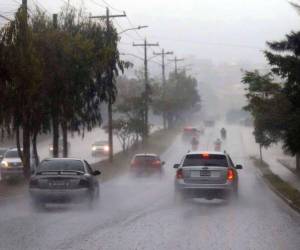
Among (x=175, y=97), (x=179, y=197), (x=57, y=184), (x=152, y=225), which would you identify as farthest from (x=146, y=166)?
(x=175, y=97)

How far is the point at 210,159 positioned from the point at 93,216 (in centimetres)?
623

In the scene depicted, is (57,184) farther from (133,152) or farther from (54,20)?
(133,152)

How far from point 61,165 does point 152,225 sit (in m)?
6.02

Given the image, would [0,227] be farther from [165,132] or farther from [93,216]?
[165,132]

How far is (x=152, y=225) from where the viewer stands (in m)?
19.0

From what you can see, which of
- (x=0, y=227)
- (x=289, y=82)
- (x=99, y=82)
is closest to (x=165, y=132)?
(x=99, y=82)

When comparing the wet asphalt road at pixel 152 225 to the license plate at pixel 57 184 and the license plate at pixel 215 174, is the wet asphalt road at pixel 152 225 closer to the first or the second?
the license plate at pixel 57 184

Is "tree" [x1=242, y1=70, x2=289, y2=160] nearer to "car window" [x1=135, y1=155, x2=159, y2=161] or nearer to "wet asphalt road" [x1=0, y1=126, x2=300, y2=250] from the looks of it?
"car window" [x1=135, y1=155, x2=159, y2=161]

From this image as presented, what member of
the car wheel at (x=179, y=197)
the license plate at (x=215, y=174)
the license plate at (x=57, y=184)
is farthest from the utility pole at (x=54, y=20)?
the license plate at (x=57, y=184)

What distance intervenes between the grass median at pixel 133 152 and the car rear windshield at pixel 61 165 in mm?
21790

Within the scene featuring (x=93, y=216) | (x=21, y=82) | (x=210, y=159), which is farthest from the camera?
(x=21, y=82)

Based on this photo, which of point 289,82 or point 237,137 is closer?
point 289,82

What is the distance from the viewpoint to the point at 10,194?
3080 cm

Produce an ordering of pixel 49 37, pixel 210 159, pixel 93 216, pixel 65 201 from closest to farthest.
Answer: pixel 93 216 < pixel 65 201 < pixel 210 159 < pixel 49 37
